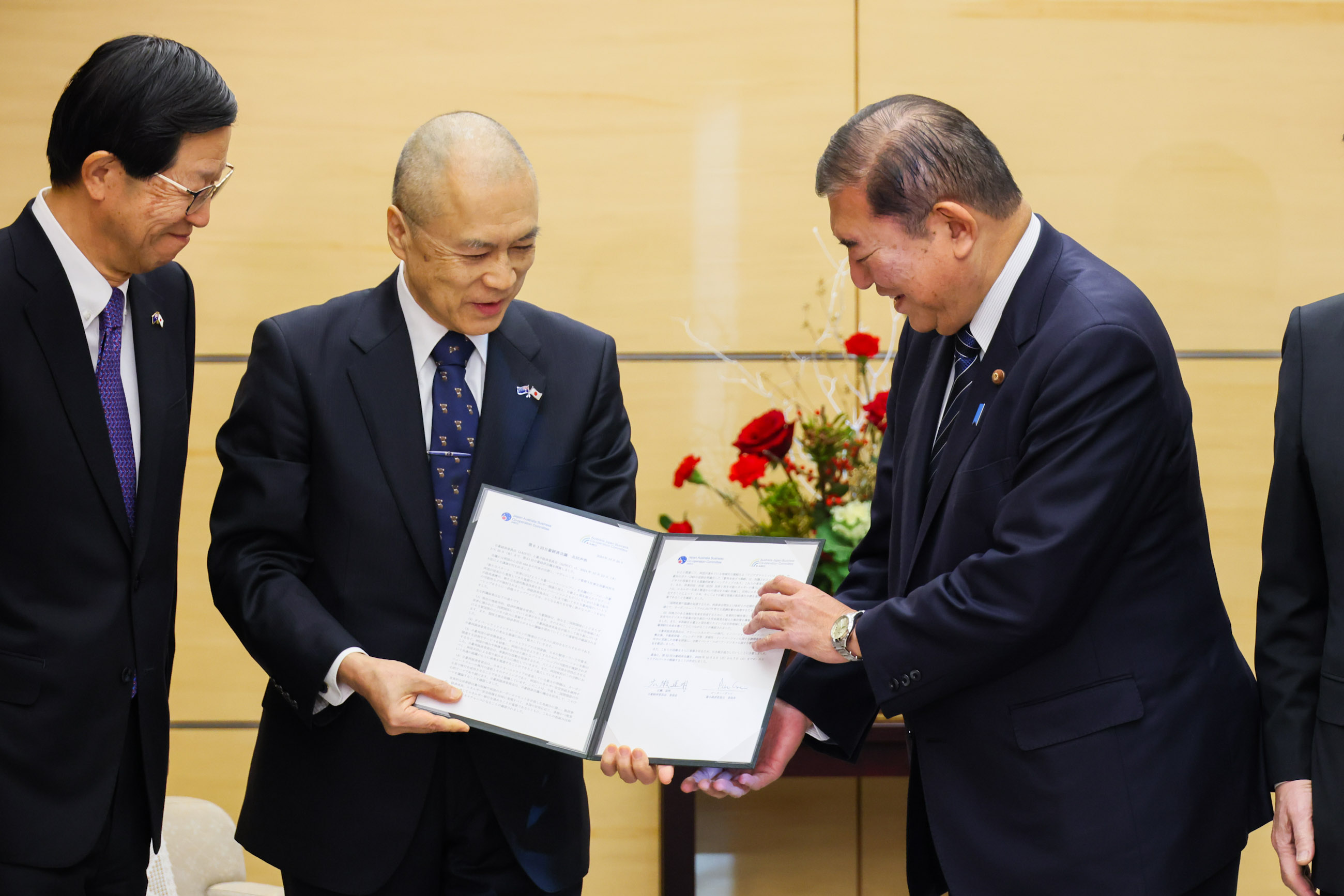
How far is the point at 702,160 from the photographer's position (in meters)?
3.43

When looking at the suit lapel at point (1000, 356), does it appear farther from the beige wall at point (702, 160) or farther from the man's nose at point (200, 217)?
the beige wall at point (702, 160)

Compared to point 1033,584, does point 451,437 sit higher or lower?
higher

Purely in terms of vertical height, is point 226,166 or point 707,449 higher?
point 226,166

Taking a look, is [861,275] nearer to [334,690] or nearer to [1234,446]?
[334,690]

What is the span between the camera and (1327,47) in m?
3.48

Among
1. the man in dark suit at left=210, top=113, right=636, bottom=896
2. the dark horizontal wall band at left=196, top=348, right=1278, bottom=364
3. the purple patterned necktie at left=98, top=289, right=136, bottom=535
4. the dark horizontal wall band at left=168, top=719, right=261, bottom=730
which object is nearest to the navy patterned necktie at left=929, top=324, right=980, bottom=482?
the man in dark suit at left=210, top=113, right=636, bottom=896

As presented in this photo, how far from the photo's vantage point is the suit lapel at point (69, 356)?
5.96ft

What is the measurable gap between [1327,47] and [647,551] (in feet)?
9.06

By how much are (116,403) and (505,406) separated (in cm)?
60

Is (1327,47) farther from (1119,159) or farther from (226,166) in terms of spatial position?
(226,166)

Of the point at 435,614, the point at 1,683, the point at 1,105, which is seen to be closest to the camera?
the point at 1,683

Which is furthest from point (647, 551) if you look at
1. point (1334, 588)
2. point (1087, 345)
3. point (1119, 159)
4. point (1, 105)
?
point (1, 105)

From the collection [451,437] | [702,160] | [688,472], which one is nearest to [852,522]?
[688,472]

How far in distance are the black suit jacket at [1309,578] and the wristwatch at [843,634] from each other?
60cm
